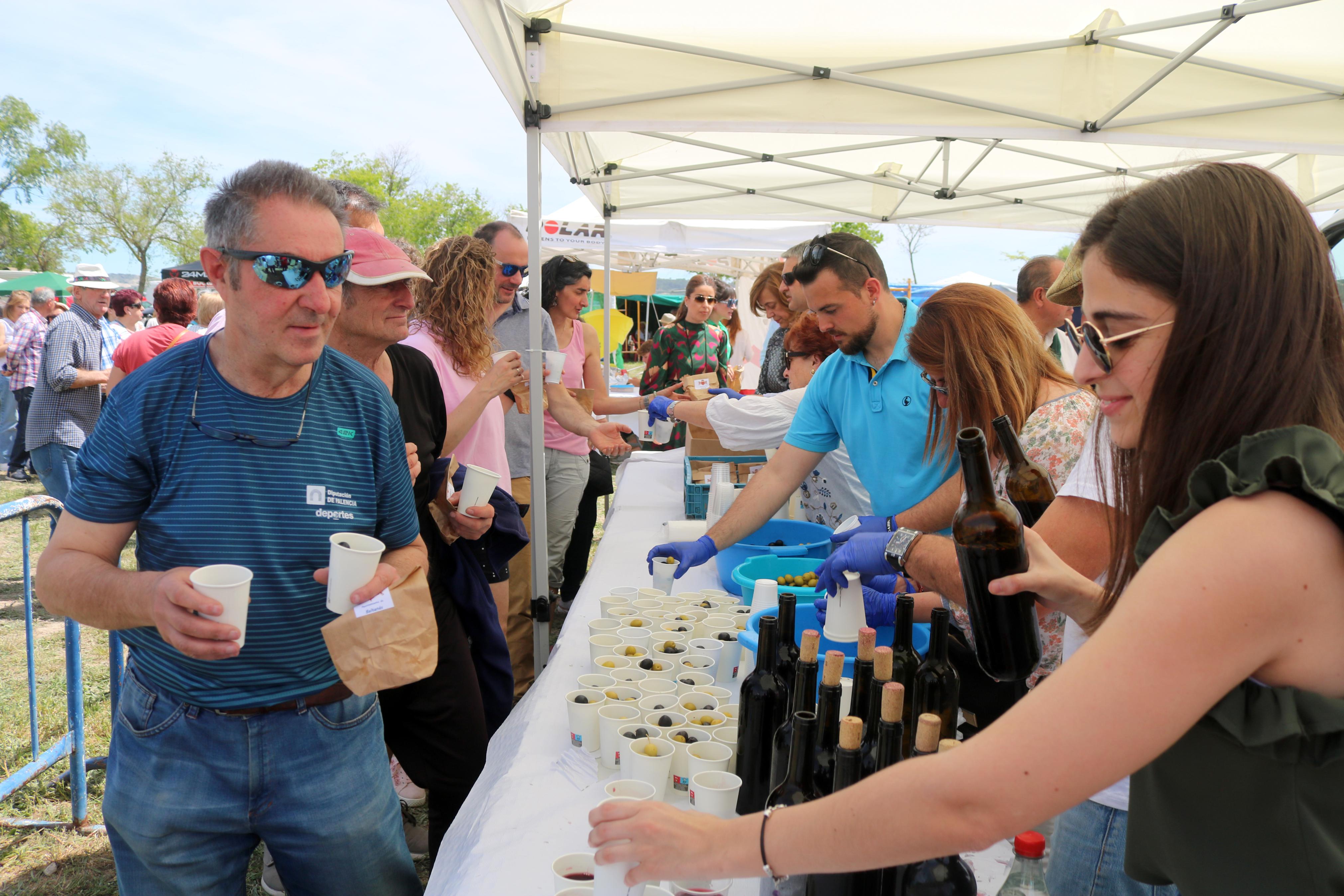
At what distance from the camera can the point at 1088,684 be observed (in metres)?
0.82

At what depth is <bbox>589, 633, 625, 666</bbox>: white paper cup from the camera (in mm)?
2328

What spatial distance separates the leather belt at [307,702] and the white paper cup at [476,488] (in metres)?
0.94

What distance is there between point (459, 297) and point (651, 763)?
2.26m

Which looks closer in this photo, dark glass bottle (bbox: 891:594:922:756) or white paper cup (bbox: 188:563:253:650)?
white paper cup (bbox: 188:563:253:650)

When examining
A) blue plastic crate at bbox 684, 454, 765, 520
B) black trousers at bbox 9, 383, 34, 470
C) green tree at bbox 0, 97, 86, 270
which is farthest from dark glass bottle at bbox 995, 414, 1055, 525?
green tree at bbox 0, 97, 86, 270

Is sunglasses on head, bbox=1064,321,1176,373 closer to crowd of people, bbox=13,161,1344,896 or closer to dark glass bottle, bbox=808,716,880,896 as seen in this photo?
crowd of people, bbox=13,161,1344,896

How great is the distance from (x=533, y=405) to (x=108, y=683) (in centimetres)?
342

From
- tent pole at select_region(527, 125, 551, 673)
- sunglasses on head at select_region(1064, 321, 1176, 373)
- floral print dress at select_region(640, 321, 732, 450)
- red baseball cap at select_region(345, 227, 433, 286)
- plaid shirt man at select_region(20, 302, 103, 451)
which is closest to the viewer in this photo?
sunglasses on head at select_region(1064, 321, 1176, 373)

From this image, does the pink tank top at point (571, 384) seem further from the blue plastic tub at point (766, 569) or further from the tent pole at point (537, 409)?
the blue plastic tub at point (766, 569)

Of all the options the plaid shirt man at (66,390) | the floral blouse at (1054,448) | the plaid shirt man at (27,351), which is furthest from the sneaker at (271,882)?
the plaid shirt man at (27,351)

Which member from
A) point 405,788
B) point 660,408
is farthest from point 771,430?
point 405,788

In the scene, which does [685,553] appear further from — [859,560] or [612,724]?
[612,724]

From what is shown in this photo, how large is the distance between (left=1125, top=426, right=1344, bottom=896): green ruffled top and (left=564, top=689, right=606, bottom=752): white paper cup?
47.3 inches

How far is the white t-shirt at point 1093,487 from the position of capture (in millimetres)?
1424
